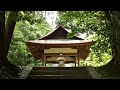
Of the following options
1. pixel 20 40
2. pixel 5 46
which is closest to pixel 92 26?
pixel 5 46

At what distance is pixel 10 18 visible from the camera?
26.8 ft

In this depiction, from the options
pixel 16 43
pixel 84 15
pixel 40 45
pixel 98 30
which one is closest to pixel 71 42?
pixel 40 45

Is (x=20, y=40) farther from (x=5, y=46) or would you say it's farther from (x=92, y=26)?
(x=92, y=26)

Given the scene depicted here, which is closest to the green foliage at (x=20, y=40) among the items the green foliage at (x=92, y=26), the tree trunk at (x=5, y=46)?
the green foliage at (x=92, y=26)

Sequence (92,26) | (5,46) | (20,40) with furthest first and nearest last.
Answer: (20,40) → (92,26) → (5,46)

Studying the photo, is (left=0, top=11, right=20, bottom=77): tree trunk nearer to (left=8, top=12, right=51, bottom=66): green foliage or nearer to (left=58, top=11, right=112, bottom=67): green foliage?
(left=58, top=11, right=112, bottom=67): green foliage

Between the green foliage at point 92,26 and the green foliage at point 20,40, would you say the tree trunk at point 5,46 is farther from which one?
the green foliage at point 20,40

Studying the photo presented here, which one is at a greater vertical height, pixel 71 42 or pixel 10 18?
pixel 10 18

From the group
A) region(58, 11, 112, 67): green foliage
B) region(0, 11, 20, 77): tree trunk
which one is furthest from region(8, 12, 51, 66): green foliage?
region(0, 11, 20, 77): tree trunk

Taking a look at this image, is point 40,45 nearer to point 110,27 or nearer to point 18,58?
point 18,58

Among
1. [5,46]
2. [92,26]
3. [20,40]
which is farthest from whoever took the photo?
[20,40]
